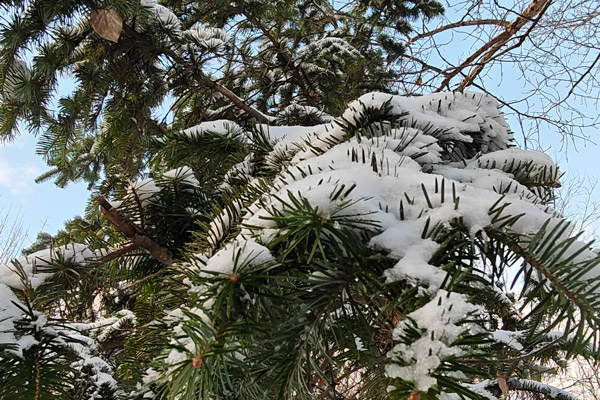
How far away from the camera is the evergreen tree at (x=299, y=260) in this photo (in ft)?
1.45

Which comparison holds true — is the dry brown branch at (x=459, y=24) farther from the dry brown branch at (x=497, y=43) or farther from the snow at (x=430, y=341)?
the snow at (x=430, y=341)

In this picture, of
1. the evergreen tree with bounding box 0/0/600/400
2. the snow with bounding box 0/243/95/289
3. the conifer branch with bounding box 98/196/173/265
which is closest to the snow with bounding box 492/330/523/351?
the evergreen tree with bounding box 0/0/600/400

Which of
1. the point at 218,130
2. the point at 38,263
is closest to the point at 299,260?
the point at 38,263

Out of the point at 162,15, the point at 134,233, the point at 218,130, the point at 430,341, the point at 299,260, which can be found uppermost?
the point at 162,15

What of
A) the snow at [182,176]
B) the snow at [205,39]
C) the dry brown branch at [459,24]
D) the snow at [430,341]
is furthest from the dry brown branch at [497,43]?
the snow at [430,341]

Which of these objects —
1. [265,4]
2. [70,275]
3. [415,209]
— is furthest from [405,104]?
[265,4]

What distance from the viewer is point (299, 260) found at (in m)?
0.54

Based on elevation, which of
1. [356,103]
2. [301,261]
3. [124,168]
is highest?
[124,168]

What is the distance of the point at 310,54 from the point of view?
2771mm

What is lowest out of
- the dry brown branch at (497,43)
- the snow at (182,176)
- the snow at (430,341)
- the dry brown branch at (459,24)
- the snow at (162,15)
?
the snow at (430,341)

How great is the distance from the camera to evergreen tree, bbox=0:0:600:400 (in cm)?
44

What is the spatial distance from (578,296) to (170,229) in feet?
2.92

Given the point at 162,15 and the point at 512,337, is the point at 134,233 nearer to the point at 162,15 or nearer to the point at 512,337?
the point at 512,337

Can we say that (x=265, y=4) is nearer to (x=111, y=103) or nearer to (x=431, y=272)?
(x=111, y=103)
